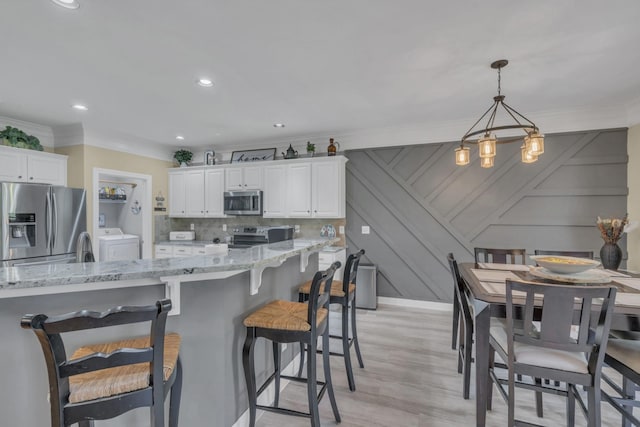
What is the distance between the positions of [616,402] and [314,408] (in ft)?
5.54

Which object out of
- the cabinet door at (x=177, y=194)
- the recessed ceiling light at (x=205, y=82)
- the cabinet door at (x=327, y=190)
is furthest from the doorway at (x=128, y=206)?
the cabinet door at (x=327, y=190)

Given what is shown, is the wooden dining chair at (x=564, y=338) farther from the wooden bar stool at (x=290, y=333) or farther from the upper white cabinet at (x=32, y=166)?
the upper white cabinet at (x=32, y=166)

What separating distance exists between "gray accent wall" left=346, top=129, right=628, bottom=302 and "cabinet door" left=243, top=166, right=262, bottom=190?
1.49 meters

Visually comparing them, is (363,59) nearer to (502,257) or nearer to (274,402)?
(502,257)

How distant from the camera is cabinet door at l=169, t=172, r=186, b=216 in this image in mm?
5512

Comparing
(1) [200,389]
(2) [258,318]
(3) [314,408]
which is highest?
(2) [258,318]

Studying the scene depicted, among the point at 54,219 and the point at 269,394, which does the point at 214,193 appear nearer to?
the point at 54,219

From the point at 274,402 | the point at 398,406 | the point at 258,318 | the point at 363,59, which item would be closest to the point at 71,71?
the point at 363,59

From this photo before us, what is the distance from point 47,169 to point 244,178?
2.63 meters

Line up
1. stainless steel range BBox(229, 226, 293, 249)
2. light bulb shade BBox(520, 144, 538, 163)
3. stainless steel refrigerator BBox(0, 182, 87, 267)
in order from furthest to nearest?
stainless steel range BBox(229, 226, 293, 249), stainless steel refrigerator BBox(0, 182, 87, 267), light bulb shade BBox(520, 144, 538, 163)

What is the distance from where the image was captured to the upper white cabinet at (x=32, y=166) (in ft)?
12.0

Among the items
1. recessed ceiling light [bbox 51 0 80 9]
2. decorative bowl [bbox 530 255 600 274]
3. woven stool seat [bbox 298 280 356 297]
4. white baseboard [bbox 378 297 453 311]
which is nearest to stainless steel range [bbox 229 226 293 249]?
white baseboard [bbox 378 297 453 311]

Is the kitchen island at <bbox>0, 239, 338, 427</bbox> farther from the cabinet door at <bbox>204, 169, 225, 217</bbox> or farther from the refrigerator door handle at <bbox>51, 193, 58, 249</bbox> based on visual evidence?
the cabinet door at <bbox>204, 169, 225, 217</bbox>

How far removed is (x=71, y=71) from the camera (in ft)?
8.58
